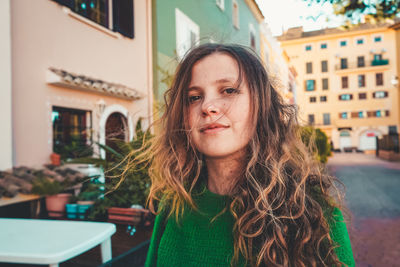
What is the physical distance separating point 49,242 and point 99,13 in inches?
264

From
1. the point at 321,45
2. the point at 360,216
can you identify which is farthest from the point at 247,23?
the point at 321,45

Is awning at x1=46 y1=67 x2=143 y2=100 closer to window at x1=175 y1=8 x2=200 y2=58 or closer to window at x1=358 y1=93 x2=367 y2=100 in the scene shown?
window at x1=175 y1=8 x2=200 y2=58

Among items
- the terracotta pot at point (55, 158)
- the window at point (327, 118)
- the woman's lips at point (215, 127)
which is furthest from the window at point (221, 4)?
the window at point (327, 118)

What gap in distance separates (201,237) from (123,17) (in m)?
7.33

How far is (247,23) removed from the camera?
664 inches

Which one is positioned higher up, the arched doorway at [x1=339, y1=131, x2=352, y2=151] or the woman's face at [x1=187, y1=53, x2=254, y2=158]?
the woman's face at [x1=187, y1=53, x2=254, y2=158]

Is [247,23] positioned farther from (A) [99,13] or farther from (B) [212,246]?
(B) [212,246]

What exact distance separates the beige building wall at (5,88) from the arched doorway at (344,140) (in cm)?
4064

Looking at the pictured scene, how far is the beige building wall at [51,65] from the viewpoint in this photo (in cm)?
493

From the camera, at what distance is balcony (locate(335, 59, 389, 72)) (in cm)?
3728

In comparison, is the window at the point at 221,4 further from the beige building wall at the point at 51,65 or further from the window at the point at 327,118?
the window at the point at 327,118

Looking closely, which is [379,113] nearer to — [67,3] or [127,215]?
[67,3]

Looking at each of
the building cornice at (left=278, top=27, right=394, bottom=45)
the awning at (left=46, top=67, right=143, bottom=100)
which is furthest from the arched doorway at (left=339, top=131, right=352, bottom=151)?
the awning at (left=46, top=67, right=143, bottom=100)

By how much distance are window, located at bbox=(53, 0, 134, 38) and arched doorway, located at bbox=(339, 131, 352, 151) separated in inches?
1480
